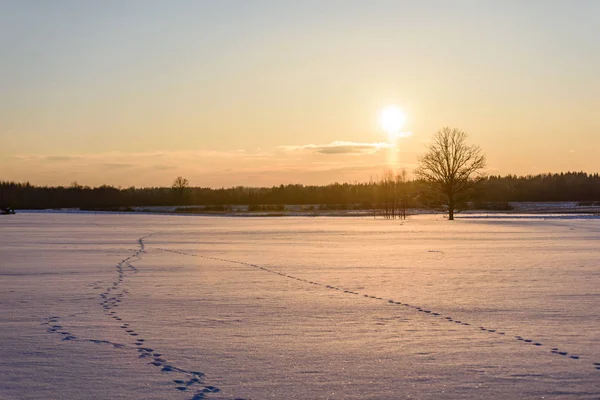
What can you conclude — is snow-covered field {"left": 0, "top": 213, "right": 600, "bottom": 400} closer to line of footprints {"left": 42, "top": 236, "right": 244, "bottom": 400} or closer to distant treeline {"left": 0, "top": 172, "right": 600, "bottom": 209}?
line of footprints {"left": 42, "top": 236, "right": 244, "bottom": 400}

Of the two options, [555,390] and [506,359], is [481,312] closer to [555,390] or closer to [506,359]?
[506,359]

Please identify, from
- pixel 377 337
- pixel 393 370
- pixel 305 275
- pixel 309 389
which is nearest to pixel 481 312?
pixel 377 337

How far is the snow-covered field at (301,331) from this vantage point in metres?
5.86

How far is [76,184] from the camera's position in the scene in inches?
7082

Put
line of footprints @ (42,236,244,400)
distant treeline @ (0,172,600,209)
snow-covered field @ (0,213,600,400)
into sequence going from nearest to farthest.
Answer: line of footprints @ (42,236,244,400)
snow-covered field @ (0,213,600,400)
distant treeline @ (0,172,600,209)

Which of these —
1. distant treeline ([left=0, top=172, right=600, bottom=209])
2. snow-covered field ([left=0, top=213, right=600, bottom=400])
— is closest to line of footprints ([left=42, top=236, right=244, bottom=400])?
snow-covered field ([left=0, top=213, right=600, bottom=400])


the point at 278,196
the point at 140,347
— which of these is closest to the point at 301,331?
the point at 140,347

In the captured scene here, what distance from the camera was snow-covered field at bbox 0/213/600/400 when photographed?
5.86 meters

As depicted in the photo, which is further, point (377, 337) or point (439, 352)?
point (377, 337)

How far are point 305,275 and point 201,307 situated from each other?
4.62 m

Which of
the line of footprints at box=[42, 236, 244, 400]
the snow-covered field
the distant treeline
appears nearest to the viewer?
the line of footprints at box=[42, 236, 244, 400]

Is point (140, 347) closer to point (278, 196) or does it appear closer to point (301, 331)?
point (301, 331)

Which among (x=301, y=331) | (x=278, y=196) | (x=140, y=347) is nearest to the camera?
(x=140, y=347)

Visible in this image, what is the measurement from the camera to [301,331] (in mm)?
8242
